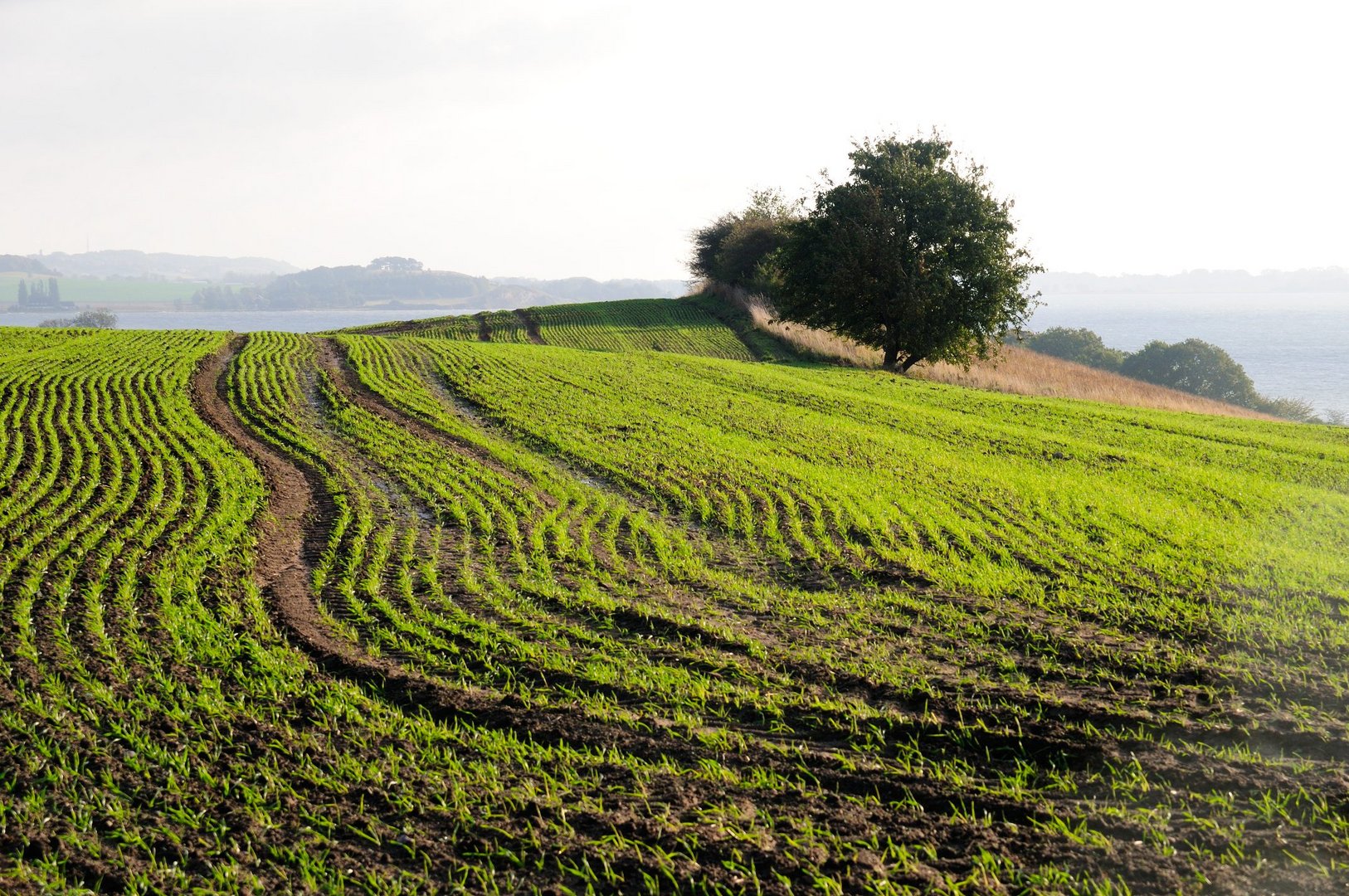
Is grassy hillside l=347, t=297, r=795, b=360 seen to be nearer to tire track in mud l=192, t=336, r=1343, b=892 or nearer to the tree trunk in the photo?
the tree trunk

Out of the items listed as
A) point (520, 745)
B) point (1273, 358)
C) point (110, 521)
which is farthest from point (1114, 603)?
point (1273, 358)

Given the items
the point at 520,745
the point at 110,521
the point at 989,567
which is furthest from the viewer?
the point at 110,521

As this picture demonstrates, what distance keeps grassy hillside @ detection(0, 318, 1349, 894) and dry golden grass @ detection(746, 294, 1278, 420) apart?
62.1 ft

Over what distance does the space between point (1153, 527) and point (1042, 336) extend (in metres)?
97.9

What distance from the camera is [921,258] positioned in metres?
37.1

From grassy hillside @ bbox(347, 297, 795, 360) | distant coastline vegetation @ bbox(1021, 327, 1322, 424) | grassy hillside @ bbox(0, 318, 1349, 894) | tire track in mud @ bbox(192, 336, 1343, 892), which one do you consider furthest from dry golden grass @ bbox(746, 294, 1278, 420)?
distant coastline vegetation @ bbox(1021, 327, 1322, 424)

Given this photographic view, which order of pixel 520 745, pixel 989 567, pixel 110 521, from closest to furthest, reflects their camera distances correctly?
1. pixel 520 745
2. pixel 989 567
3. pixel 110 521

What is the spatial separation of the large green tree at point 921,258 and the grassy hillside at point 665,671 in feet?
72.4

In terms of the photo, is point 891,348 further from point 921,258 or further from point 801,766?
point 801,766

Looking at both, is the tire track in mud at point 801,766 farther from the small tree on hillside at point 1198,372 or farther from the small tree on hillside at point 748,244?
the small tree on hillside at point 1198,372

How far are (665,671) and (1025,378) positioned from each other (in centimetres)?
3744

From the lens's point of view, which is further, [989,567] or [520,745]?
[989,567]

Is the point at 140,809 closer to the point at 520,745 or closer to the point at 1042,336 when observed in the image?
the point at 520,745

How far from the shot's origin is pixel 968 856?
15.7 feet
